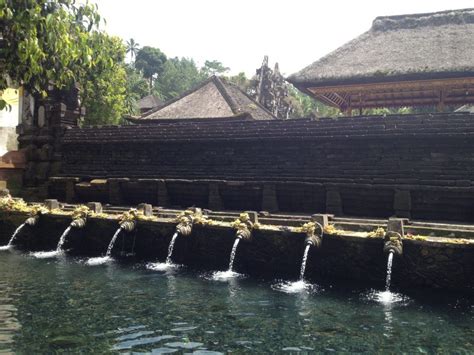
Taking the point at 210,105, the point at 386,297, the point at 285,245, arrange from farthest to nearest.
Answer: the point at 210,105
the point at 285,245
the point at 386,297

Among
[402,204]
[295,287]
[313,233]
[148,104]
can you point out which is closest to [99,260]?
[295,287]

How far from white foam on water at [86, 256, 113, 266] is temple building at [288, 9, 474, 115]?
11392 mm

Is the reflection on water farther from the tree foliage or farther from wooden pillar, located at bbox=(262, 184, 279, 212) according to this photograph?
wooden pillar, located at bbox=(262, 184, 279, 212)

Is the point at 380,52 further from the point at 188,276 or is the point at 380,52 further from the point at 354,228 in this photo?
the point at 188,276

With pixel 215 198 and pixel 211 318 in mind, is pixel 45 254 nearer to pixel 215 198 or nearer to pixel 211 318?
pixel 215 198

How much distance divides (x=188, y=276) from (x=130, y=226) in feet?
10.5

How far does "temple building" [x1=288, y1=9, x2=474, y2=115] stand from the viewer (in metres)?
17.7

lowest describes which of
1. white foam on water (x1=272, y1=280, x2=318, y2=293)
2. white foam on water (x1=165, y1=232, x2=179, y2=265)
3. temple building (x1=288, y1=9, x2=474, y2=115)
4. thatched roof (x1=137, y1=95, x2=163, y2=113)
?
white foam on water (x1=272, y1=280, x2=318, y2=293)

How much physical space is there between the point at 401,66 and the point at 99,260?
46.9 feet

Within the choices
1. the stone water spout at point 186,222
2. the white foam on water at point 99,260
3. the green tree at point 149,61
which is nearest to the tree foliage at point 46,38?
the stone water spout at point 186,222

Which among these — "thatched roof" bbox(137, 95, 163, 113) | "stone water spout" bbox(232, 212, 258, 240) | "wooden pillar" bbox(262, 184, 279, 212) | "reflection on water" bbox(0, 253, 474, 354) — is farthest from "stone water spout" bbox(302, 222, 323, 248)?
"thatched roof" bbox(137, 95, 163, 113)

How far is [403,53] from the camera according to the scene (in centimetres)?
1966

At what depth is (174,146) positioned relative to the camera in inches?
744

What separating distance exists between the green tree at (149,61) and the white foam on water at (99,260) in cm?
7859
